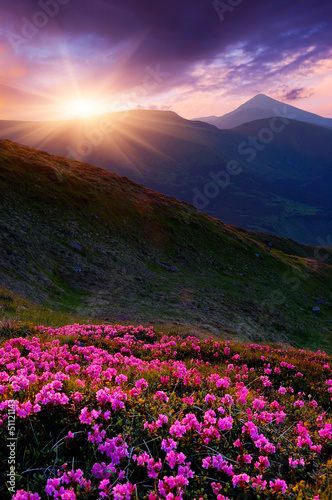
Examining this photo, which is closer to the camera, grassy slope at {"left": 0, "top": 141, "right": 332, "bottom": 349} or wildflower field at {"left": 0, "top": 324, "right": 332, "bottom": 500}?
wildflower field at {"left": 0, "top": 324, "right": 332, "bottom": 500}

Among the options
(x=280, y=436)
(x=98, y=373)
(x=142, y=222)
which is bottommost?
(x=98, y=373)

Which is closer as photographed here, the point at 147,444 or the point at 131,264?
the point at 147,444

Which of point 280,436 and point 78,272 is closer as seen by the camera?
point 280,436

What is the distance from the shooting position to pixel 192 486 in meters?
3.19

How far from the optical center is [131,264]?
34.7 m

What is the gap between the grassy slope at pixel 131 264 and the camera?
24812mm

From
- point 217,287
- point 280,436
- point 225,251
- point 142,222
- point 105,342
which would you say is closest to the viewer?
point 280,436

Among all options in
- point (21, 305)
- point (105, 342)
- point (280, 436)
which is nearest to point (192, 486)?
point (280, 436)

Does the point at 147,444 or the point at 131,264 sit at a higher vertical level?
the point at 147,444

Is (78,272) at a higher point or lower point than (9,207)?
lower

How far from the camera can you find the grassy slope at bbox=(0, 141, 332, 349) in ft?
81.4

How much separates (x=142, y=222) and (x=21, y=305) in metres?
31.1

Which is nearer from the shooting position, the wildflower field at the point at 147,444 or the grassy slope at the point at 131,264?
the wildflower field at the point at 147,444

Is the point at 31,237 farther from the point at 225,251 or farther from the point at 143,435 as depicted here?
the point at 225,251
